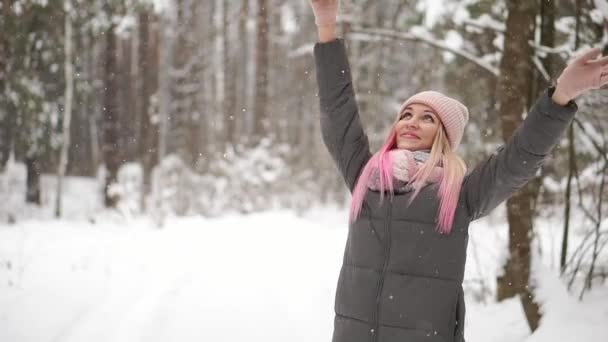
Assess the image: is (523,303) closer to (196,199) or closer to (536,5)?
(536,5)

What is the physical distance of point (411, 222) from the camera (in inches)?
77.7

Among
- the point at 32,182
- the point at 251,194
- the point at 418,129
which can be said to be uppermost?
the point at 418,129

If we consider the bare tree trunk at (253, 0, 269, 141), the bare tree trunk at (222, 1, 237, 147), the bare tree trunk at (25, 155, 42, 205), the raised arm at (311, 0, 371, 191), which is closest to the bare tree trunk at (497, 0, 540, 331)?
the raised arm at (311, 0, 371, 191)

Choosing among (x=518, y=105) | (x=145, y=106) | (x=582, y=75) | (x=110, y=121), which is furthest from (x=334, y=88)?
(x=145, y=106)

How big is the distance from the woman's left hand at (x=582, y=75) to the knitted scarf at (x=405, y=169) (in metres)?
0.54

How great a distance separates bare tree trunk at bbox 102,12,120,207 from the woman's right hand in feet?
36.8

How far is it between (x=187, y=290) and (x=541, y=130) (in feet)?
14.7

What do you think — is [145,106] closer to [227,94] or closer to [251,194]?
[227,94]

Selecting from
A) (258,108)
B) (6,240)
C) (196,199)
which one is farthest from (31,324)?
(258,108)

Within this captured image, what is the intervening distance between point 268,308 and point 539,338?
258 cm

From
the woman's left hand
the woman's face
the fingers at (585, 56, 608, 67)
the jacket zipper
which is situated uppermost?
the fingers at (585, 56, 608, 67)

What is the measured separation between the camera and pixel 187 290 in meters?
5.43

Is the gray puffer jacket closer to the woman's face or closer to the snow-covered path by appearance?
the woman's face

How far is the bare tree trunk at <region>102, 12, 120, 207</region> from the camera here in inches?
493
